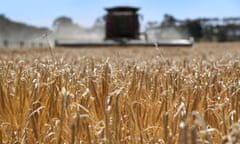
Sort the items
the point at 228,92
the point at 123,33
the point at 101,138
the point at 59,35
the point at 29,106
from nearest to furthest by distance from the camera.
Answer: the point at 101,138
the point at 29,106
the point at 228,92
the point at 123,33
the point at 59,35

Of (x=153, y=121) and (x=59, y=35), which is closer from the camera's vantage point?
(x=153, y=121)

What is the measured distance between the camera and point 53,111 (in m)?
1.57

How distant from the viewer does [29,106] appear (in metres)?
1.54

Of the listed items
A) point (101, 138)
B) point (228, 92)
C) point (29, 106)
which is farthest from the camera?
point (228, 92)

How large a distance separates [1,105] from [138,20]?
693 inches

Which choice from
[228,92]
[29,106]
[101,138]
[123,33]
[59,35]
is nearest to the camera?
[101,138]

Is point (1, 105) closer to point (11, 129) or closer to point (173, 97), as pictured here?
point (11, 129)

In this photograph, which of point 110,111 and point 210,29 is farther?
point 210,29

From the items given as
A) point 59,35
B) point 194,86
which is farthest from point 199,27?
point 194,86

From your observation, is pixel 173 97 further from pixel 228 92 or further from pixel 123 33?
pixel 123 33

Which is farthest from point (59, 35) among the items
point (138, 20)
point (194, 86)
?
point (194, 86)

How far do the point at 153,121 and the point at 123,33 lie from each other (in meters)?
17.3

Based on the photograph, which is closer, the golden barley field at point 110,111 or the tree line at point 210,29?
the golden barley field at point 110,111

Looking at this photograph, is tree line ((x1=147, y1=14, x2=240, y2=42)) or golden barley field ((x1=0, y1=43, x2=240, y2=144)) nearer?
golden barley field ((x1=0, y1=43, x2=240, y2=144))
